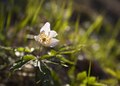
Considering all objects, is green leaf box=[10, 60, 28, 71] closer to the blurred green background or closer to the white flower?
the blurred green background

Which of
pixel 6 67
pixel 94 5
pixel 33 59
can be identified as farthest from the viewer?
pixel 94 5

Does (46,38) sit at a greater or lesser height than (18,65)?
greater

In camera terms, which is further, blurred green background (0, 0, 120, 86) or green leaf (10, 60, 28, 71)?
Result: blurred green background (0, 0, 120, 86)

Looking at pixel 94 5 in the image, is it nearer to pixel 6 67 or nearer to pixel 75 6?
pixel 75 6

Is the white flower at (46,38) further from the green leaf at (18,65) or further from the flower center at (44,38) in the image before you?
the green leaf at (18,65)

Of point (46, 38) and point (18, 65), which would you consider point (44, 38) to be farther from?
point (18, 65)

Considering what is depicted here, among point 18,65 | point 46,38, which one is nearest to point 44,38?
point 46,38

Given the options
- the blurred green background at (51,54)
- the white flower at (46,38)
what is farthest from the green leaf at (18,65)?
the white flower at (46,38)

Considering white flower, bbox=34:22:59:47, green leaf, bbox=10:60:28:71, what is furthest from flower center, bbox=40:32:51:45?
green leaf, bbox=10:60:28:71

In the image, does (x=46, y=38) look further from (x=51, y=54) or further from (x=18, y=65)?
(x=18, y=65)

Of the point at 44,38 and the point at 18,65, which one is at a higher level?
the point at 44,38

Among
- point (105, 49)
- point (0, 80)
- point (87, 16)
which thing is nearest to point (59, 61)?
point (0, 80)
